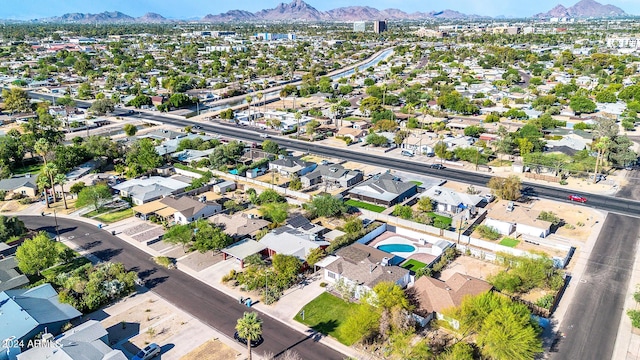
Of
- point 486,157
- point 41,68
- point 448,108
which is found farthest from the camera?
point 41,68

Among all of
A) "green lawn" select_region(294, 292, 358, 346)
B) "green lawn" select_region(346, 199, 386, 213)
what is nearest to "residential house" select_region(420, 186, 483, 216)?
"green lawn" select_region(346, 199, 386, 213)

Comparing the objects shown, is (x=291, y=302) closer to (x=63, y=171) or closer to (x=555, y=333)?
(x=555, y=333)

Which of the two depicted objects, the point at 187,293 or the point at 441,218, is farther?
the point at 441,218

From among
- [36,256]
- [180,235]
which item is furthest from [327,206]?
[36,256]

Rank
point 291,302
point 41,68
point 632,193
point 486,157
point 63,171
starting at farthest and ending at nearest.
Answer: point 41,68 < point 486,157 < point 63,171 < point 632,193 < point 291,302

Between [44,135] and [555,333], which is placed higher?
[44,135]

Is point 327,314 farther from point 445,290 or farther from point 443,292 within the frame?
point 445,290

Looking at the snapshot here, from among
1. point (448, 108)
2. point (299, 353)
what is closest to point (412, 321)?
point (299, 353)
